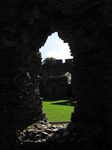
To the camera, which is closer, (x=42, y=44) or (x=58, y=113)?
(x=42, y=44)

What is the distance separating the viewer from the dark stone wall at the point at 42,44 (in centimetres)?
467

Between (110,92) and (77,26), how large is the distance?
5.78 ft

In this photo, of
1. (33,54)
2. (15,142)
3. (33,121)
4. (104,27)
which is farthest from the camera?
(33,54)

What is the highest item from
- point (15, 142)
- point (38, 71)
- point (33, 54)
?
point (33, 54)

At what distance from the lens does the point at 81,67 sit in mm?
5535

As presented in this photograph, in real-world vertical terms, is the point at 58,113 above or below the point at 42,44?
below

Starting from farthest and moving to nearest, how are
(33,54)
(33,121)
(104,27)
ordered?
(33,54)
(33,121)
(104,27)

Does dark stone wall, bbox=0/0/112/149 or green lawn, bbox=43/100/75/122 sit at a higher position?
dark stone wall, bbox=0/0/112/149

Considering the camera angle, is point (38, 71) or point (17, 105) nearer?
point (17, 105)

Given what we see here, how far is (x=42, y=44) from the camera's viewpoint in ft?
17.3

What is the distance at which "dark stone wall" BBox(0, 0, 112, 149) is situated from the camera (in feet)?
15.3

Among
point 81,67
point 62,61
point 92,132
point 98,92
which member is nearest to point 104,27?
point 81,67

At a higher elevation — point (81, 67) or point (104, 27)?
point (104, 27)

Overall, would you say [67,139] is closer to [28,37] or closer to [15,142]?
[15,142]
